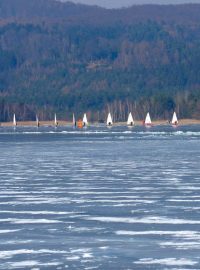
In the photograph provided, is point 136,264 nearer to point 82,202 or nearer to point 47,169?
point 82,202

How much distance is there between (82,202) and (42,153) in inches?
1137

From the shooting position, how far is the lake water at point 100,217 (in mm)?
21172

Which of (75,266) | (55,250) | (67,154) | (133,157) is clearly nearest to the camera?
(75,266)

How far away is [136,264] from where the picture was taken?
20.5m

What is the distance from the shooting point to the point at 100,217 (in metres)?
26.3

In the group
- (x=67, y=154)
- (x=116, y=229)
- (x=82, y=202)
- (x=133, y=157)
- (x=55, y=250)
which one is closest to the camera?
(x=55, y=250)

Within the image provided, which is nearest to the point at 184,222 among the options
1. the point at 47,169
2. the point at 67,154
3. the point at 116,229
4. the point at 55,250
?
the point at 116,229

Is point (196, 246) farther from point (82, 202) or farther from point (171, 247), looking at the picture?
point (82, 202)

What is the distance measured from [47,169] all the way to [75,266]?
23283 millimetres

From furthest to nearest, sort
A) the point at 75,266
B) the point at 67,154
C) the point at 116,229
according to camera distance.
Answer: the point at 67,154 < the point at 116,229 < the point at 75,266

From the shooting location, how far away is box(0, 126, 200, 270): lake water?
→ 834 inches

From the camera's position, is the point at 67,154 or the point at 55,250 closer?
the point at 55,250

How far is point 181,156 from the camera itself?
5281cm

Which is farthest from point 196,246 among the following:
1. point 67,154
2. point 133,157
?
point 67,154
